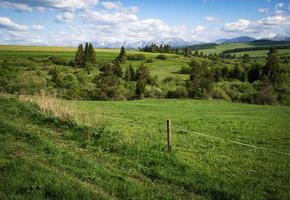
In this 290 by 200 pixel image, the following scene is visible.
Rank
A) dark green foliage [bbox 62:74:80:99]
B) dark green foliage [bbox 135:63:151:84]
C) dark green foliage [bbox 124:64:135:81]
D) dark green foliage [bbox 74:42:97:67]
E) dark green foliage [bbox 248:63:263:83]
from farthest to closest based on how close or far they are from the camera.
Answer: dark green foliage [bbox 74:42:97:67], dark green foliage [bbox 248:63:263:83], dark green foliage [bbox 124:64:135:81], dark green foliage [bbox 135:63:151:84], dark green foliage [bbox 62:74:80:99]

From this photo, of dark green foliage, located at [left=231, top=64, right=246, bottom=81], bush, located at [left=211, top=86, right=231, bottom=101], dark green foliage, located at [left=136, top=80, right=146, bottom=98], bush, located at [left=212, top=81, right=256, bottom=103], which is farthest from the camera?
dark green foliage, located at [left=231, top=64, right=246, bottom=81]

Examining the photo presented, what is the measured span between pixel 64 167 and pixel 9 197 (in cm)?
282

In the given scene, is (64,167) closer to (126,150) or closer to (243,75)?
(126,150)

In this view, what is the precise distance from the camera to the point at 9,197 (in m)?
7.04

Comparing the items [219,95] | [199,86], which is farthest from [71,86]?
[219,95]

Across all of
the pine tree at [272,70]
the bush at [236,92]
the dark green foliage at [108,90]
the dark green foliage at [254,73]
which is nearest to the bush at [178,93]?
the bush at [236,92]

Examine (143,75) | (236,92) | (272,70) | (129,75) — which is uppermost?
(272,70)

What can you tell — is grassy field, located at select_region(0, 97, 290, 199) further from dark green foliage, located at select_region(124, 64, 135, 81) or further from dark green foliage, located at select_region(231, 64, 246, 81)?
dark green foliage, located at select_region(231, 64, 246, 81)

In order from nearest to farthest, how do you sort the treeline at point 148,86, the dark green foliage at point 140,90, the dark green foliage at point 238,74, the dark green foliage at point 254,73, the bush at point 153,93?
the treeline at point 148,86, the dark green foliage at point 140,90, the bush at point 153,93, the dark green foliage at point 254,73, the dark green foliage at point 238,74

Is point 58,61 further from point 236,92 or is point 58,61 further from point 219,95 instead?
point 236,92

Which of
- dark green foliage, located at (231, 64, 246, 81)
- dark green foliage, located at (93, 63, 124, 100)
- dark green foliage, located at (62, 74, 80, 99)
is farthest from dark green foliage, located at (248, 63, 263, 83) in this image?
dark green foliage, located at (62, 74, 80, 99)

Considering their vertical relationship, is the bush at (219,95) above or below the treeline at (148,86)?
below

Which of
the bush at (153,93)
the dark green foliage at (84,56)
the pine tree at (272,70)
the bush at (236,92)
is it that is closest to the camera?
the bush at (153,93)

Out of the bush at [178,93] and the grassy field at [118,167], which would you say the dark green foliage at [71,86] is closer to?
the bush at [178,93]
